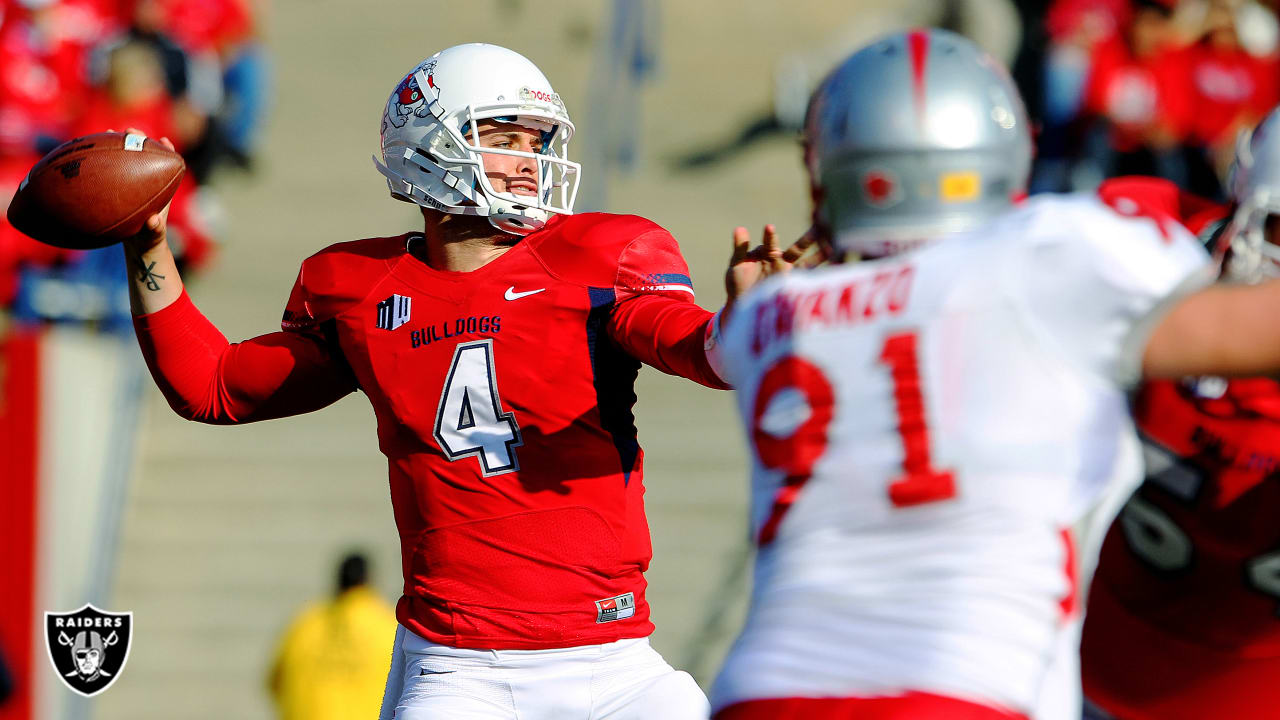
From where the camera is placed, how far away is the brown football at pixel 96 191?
3.47m

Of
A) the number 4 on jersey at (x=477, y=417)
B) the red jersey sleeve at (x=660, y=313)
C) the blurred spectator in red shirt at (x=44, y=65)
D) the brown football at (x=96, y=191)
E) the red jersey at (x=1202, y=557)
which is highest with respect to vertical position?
the blurred spectator in red shirt at (x=44, y=65)

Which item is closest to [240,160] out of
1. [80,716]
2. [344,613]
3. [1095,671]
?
[80,716]

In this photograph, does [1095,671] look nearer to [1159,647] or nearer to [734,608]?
[1159,647]

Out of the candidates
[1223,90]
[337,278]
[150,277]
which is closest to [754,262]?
[337,278]

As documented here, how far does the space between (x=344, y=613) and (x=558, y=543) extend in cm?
360

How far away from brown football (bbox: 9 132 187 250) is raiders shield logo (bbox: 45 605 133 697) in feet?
3.26

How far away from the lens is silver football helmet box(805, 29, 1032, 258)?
2.25 metres

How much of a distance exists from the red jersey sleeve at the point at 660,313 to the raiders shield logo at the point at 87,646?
5.12 ft

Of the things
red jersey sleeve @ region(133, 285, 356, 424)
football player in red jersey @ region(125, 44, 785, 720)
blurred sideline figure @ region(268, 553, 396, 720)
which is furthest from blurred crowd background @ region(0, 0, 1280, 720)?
football player in red jersey @ region(125, 44, 785, 720)

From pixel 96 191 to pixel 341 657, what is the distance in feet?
11.6

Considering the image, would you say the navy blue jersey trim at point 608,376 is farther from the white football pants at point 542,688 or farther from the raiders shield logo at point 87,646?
the raiders shield logo at point 87,646

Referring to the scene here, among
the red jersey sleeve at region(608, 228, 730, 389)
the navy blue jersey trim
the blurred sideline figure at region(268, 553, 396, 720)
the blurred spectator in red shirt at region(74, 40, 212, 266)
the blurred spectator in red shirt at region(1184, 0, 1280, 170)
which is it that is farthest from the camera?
the blurred spectator in red shirt at region(1184, 0, 1280, 170)

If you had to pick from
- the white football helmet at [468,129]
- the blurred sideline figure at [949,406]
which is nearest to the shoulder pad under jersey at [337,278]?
the white football helmet at [468,129]

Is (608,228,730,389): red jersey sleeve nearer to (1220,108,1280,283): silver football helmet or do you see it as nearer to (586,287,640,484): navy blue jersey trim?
(586,287,640,484): navy blue jersey trim
